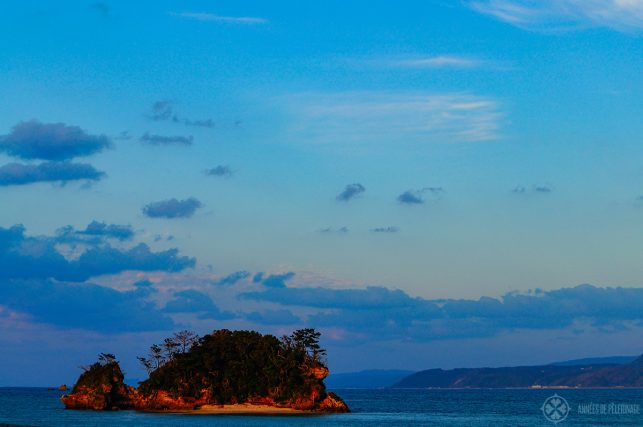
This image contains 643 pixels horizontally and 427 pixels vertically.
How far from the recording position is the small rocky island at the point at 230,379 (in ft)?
592

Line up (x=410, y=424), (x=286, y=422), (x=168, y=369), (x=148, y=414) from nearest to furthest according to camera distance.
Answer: (x=286, y=422), (x=410, y=424), (x=148, y=414), (x=168, y=369)

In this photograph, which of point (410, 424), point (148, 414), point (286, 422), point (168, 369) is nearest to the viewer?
point (286, 422)

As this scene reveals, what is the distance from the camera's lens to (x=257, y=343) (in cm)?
19038

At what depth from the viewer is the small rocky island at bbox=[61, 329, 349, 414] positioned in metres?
180

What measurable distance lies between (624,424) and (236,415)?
73.4 metres

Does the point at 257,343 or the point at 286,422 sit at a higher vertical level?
the point at 257,343

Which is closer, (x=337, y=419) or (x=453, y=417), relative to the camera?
(x=337, y=419)

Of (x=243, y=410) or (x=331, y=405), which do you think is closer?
(x=243, y=410)

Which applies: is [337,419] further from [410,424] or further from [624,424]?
[624,424]

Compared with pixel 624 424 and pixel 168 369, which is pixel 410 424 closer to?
pixel 624 424

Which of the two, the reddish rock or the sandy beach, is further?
the reddish rock

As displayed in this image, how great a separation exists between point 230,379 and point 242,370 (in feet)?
9.86

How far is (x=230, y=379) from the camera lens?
183 m

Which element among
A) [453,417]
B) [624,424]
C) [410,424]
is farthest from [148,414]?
[624,424]
